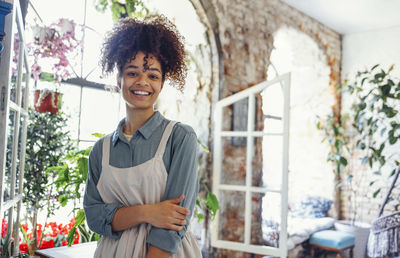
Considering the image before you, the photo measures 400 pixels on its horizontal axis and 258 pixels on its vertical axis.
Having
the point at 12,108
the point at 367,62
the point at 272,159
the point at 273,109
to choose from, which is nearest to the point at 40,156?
the point at 12,108

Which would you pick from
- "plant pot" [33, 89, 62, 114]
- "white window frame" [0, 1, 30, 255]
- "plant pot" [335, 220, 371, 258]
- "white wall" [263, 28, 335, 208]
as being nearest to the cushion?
"white wall" [263, 28, 335, 208]

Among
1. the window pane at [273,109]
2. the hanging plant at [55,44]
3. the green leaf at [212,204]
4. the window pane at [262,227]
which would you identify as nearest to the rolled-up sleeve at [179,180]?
the hanging plant at [55,44]

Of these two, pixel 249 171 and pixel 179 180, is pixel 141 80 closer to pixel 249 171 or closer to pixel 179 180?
pixel 179 180

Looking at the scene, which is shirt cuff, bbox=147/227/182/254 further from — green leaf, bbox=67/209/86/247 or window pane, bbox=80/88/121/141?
window pane, bbox=80/88/121/141

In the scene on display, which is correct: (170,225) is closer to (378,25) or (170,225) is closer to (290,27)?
(290,27)

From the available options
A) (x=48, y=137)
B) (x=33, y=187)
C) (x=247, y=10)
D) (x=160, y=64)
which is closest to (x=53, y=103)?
(x=48, y=137)

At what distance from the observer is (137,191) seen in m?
1.20

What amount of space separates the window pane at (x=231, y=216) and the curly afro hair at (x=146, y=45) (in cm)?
235

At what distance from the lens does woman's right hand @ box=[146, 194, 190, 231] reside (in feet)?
3.66

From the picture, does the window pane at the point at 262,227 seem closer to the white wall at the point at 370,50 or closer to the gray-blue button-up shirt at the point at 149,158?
the white wall at the point at 370,50

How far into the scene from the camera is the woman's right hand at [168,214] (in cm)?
112

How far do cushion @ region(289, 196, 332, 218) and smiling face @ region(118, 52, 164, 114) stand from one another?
14.1ft

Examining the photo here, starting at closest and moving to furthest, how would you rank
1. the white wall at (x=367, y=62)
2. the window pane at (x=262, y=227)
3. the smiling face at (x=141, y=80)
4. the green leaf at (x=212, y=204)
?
the smiling face at (x=141, y=80), the green leaf at (x=212, y=204), the window pane at (x=262, y=227), the white wall at (x=367, y=62)

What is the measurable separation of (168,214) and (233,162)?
8.24ft
